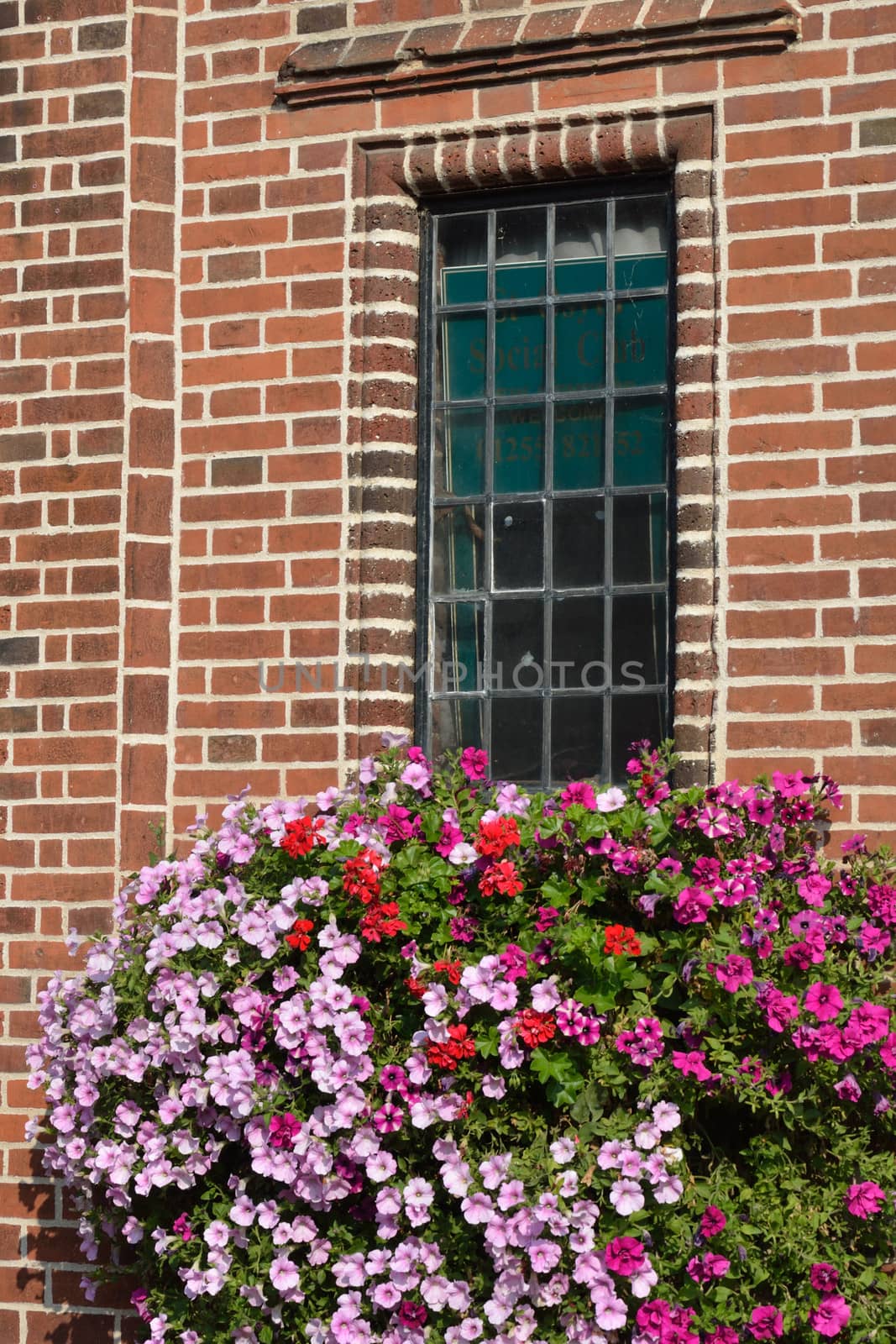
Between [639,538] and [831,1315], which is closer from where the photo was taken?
[831,1315]

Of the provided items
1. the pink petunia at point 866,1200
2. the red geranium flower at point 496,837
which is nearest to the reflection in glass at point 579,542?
the red geranium flower at point 496,837

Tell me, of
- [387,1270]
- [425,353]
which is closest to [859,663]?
[425,353]

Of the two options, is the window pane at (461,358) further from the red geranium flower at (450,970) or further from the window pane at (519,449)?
the red geranium flower at (450,970)

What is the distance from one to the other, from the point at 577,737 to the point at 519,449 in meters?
0.84

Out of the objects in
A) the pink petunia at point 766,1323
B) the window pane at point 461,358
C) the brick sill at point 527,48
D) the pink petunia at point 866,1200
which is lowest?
the pink petunia at point 766,1323

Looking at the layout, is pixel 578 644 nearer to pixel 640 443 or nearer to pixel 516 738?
pixel 516 738

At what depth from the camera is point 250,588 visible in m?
4.74

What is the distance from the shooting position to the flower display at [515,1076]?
3.66 meters

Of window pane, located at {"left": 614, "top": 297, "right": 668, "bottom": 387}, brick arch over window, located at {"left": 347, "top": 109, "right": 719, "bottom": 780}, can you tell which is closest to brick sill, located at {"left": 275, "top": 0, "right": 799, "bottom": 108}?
brick arch over window, located at {"left": 347, "top": 109, "right": 719, "bottom": 780}

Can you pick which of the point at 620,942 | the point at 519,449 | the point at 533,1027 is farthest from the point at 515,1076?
the point at 519,449

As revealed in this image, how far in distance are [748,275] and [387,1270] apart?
2683 millimetres

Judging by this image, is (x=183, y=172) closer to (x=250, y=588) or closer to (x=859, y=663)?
(x=250, y=588)

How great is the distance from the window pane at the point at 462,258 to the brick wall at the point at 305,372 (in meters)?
0.12

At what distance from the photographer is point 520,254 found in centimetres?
474
